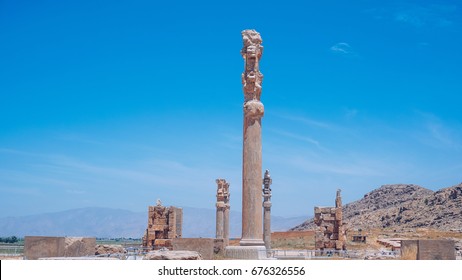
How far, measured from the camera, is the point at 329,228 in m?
23.5

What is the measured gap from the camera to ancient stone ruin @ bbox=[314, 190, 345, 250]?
2342cm

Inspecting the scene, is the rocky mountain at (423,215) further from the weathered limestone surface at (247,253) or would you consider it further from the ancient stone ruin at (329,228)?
the weathered limestone surface at (247,253)

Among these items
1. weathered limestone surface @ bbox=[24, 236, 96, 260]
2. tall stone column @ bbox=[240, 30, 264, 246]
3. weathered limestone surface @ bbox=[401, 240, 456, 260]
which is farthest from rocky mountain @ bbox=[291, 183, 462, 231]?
weathered limestone surface @ bbox=[24, 236, 96, 260]

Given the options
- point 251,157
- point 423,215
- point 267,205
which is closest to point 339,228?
point 267,205

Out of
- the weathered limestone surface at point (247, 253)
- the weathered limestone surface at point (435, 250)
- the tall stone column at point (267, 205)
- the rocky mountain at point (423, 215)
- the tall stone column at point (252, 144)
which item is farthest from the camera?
the rocky mountain at point (423, 215)

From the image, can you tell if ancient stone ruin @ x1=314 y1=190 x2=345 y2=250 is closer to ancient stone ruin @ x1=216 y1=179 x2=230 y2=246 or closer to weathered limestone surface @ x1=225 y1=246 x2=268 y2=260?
ancient stone ruin @ x1=216 y1=179 x2=230 y2=246

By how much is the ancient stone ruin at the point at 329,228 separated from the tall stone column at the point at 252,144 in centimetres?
1017

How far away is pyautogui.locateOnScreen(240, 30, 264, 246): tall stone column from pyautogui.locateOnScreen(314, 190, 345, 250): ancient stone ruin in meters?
10.2

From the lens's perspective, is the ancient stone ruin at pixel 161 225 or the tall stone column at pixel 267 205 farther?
the tall stone column at pixel 267 205

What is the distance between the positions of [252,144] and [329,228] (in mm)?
10823

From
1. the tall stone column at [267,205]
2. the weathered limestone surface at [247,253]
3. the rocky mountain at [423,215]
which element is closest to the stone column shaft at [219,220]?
the tall stone column at [267,205]

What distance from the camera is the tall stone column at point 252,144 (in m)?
13.8
